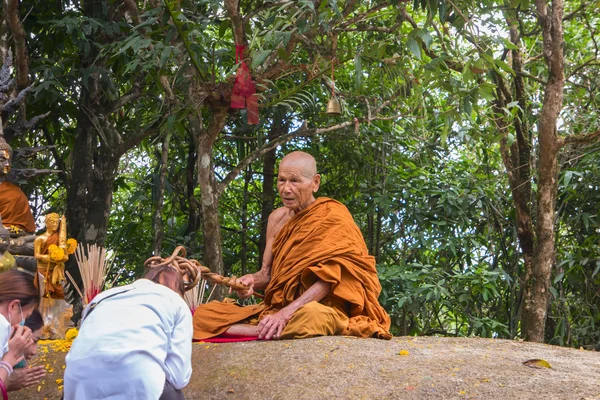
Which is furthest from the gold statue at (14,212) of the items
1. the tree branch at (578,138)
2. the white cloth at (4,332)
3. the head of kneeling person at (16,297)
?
the tree branch at (578,138)

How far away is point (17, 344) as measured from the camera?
2982 mm

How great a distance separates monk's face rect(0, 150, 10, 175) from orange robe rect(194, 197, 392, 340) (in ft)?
6.46

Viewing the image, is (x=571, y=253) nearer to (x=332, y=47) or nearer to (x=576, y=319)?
(x=576, y=319)

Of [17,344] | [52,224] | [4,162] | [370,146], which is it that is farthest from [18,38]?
[17,344]

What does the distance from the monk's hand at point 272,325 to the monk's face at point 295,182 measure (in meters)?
0.92

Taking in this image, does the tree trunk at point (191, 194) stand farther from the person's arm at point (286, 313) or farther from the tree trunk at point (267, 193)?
the person's arm at point (286, 313)

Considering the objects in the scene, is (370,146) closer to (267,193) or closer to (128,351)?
(267,193)

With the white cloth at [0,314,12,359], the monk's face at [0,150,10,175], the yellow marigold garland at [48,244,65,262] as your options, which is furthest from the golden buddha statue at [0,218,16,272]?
the monk's face at [0,150,10,175]

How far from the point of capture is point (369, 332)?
486cm

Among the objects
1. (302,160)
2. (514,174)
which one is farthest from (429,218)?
(302,160)

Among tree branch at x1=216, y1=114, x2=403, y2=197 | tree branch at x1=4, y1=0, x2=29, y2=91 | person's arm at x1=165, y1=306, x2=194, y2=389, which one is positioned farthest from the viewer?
tree branch at x1=216, y1=114, x2=403, y2=197

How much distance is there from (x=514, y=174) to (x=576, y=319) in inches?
71.4

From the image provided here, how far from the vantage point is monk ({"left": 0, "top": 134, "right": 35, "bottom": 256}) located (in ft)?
18.5

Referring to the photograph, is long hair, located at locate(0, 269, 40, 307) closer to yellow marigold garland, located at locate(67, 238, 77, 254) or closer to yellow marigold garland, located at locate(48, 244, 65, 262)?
yellow marigold garland, located at locate(48, 244, 65, 262)
